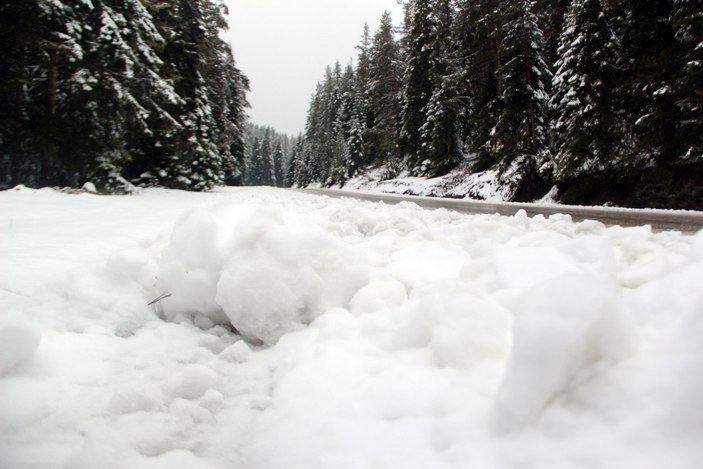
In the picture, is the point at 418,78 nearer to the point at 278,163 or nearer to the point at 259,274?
the point at 259,274

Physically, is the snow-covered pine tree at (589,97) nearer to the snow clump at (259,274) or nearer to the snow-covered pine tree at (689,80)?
the snow-covered pine tree at (689,80)

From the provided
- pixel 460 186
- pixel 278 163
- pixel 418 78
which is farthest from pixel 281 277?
pixel 278 163

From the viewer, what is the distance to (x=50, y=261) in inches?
111

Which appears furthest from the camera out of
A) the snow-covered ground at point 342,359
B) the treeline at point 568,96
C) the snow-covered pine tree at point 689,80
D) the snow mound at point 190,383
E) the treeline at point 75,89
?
the treeline at point 75,89

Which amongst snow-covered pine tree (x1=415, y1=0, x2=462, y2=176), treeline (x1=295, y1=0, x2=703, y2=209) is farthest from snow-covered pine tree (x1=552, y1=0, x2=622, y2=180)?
snow-covered pine tree (x1=415, y1=0, x2=462, y2=176)

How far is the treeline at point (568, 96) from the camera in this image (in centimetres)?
991

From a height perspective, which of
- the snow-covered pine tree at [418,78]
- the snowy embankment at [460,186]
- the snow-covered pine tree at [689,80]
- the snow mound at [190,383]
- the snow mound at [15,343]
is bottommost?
the snow mound at [190,383]

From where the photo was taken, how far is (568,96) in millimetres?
12078

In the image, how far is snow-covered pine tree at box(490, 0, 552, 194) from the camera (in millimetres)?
14977

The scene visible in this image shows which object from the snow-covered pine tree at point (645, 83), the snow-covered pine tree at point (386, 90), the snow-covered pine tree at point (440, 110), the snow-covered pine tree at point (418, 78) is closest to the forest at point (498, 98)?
the snow-covered pine tree at point (645, 83)

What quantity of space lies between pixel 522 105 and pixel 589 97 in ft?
12.8

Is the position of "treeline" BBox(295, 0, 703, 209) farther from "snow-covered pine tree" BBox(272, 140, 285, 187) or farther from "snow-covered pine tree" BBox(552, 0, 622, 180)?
"snow-covered pine tree" BBox(272, 140, 285, 187)

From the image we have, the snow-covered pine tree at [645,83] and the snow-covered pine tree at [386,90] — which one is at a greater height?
the snow-covered pine tree at [386,90]

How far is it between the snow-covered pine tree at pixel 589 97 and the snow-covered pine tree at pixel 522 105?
8.40ft
